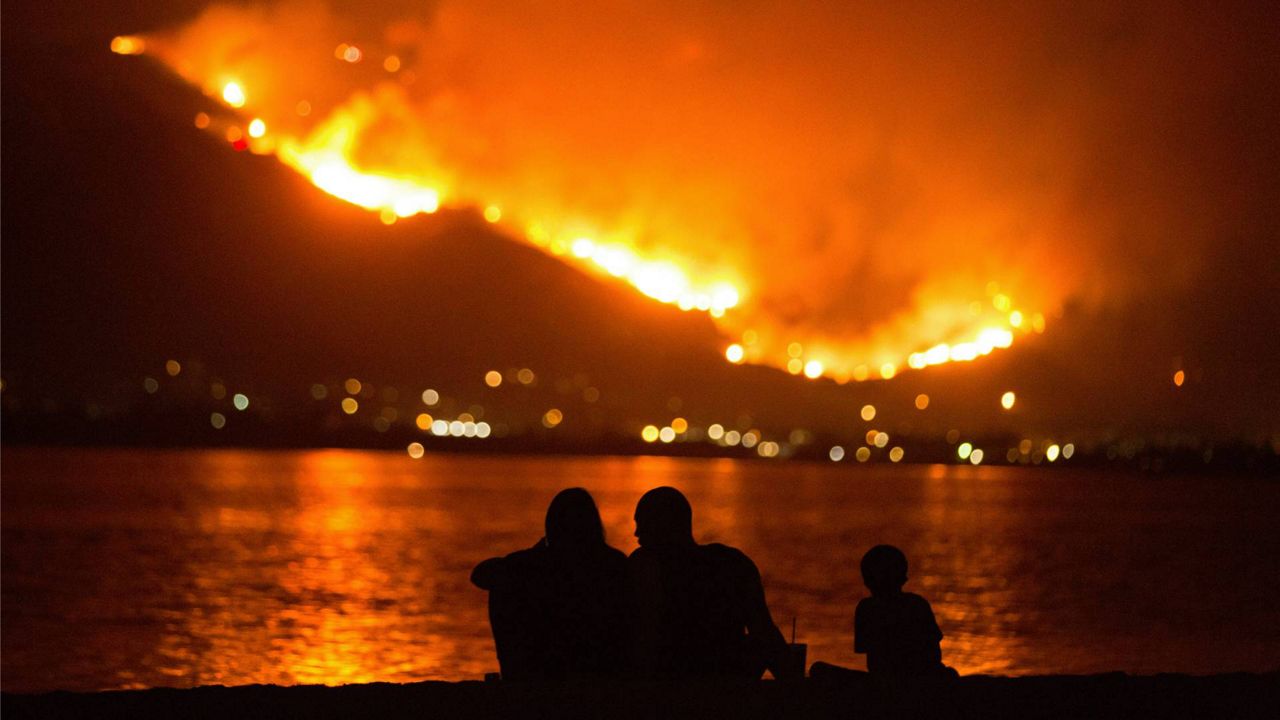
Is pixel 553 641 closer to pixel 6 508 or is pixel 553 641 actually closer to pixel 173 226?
pixel 6 508

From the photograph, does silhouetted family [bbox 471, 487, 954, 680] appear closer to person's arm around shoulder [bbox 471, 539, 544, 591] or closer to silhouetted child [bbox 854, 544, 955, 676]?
person's arm around shoulder [bbox 471, 539, 544, 591]

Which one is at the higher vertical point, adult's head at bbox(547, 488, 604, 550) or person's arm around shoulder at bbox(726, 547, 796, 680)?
adult's head at bbox(547, 488, 604, 550)

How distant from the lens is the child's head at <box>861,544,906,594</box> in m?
6.09

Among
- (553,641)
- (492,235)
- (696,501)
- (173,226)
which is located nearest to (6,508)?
(696,501)

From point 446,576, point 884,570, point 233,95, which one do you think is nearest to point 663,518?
Result: point 884,570

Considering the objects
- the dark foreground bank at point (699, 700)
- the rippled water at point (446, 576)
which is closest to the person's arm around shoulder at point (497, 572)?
the dark foreground bank at point (699, 700)

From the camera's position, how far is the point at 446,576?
36.3m

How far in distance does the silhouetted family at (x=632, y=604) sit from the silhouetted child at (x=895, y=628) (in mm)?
680

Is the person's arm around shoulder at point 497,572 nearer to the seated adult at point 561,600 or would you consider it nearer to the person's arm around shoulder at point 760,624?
the seated adult at point 561,600

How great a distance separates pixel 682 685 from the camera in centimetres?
511

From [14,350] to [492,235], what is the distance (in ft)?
218

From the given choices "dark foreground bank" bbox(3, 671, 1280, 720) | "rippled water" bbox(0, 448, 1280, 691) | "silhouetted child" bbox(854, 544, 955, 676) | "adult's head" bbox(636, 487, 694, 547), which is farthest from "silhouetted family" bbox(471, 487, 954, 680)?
"rippled water" bbox(0, 448, 1280, 691)

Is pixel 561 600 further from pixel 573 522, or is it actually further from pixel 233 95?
pixel 233 95

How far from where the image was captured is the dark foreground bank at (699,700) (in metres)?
4.75
